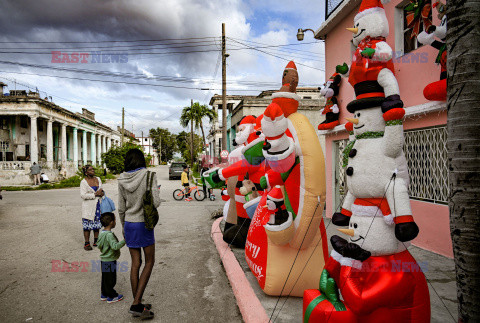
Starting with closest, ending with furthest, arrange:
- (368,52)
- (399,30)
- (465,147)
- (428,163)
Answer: (465,147) < (368,52) < (428,163) < (399,30)

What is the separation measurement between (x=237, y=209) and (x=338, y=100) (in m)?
4.66

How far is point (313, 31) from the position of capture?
910 centimetres

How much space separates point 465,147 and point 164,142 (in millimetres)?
69351

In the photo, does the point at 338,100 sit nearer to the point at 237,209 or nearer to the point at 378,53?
the point at 237,209

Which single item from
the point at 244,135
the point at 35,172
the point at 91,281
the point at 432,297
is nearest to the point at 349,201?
the point at 432,297

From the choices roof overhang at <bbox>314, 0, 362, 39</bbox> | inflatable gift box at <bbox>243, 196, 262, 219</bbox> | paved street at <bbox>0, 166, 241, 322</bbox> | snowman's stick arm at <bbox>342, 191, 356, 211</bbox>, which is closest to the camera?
snowman's stick arm at <bbox>342, 191, 356, 211</bbox>

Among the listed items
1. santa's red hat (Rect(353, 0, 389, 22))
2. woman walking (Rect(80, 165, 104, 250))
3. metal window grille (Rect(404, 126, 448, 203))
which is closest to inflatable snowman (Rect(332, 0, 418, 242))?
santa's red hat (Rect(353, 0, 389, 22))

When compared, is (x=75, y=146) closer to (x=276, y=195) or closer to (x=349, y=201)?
(x=276, y=195)

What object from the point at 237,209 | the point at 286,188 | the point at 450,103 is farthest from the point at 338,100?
the point at 450,103

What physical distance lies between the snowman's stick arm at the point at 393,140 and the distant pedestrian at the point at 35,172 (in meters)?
21.8

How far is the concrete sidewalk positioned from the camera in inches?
121

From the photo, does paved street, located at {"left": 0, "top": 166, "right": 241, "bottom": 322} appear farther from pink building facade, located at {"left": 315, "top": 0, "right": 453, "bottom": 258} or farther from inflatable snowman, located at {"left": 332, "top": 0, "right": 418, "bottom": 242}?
pink building facade, located at {"left": 315, "top": 0, "right": 453, "bottom": 258}

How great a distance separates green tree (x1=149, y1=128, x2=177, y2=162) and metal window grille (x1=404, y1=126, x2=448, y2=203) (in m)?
63.7

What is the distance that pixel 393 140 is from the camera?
2.43 m
